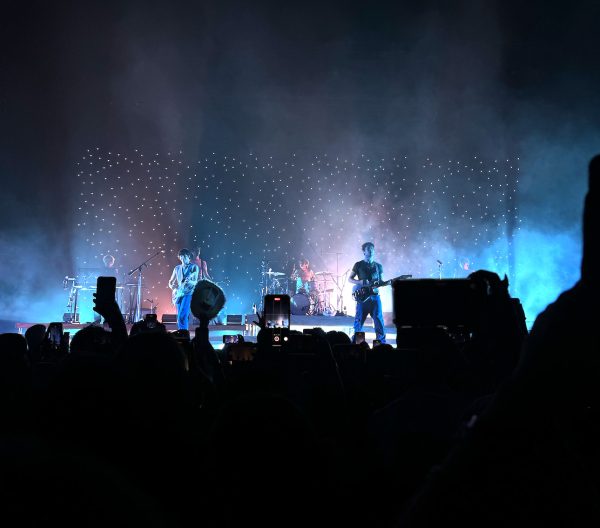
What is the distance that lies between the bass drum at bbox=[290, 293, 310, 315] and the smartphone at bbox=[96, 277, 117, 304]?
13.5 m

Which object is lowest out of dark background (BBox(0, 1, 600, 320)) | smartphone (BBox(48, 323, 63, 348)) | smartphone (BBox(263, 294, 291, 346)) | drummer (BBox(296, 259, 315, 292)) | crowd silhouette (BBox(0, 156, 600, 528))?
crowd silhouette (BBox(0, 156, 600, 528))

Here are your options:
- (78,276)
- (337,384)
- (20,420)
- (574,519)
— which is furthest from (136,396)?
(78,276)

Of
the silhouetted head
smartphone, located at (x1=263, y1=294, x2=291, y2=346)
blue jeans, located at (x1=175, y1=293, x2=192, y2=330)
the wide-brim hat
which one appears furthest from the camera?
blue jeans, located at (x1=175, y1=293, x2=192, y2=330)

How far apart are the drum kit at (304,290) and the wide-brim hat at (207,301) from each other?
11.1m

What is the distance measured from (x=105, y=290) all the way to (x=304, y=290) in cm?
1422

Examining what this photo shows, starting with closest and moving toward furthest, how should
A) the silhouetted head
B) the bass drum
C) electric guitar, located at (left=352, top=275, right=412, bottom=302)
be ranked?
the silhouetted head
electric guitar, located at (left=352, top=275, right=412, bottom=302)
the bass drum

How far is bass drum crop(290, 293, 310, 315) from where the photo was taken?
17719 millimetres

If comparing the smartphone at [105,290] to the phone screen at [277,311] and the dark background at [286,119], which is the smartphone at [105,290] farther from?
the dark background at [286,119]

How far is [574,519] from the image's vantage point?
89 centimetres

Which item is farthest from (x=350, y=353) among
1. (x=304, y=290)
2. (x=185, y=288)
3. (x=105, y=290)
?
(x=304, y=290)

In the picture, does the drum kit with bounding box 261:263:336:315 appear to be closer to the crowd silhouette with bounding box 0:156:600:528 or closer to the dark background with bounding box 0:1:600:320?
the dark background with bounding box 0:1:600:320

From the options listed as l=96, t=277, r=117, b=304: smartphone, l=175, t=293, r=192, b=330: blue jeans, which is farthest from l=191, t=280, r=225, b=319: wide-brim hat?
l=175, t=293, r=192, b=330: blue jeans

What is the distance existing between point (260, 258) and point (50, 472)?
70.2 feet

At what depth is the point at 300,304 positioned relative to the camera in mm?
18000
